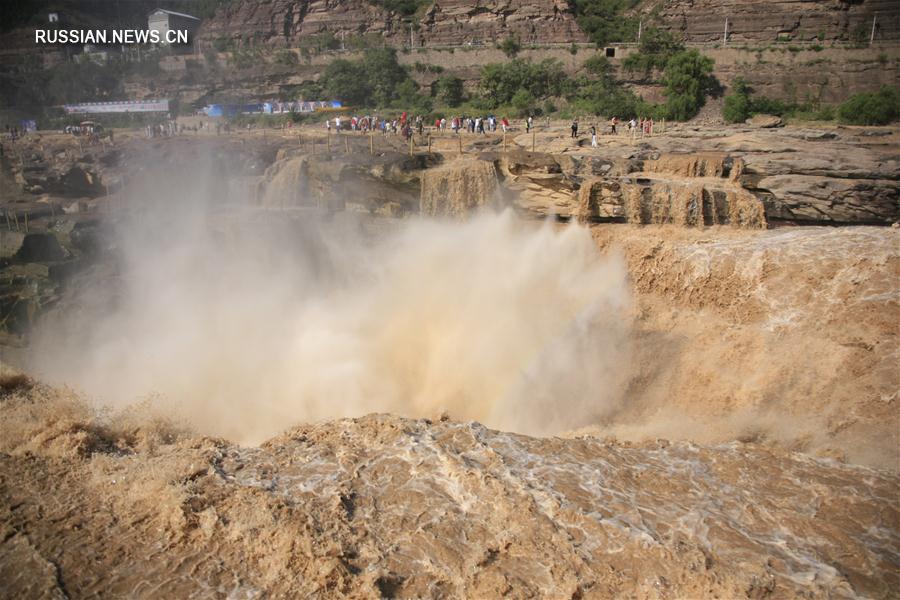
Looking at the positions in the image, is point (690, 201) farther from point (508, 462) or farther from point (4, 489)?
point (4, 489)

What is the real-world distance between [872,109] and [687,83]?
23.6 ft

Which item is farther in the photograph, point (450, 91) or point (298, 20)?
point (298, 20)

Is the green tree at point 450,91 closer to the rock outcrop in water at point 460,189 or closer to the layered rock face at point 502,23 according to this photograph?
the layered rock face at point 502,23

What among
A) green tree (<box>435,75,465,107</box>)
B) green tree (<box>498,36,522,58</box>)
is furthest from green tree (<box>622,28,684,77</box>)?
green tree (<box>435,75,465,107</box>)

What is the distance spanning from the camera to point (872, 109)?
20281 mm

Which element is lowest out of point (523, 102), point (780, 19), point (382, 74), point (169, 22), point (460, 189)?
point (460, 189)

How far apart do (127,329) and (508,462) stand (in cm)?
1007

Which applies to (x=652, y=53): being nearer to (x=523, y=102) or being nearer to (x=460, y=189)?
(x=523, y=102)

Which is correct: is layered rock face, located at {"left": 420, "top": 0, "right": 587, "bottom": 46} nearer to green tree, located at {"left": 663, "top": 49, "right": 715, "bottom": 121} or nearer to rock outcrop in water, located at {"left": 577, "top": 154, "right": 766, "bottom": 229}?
green tree, located at {"left": 663, "top": 49, "right": 715, "bottom": 121}

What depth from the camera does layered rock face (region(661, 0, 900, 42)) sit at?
27.7m

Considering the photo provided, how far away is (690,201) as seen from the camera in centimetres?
1184

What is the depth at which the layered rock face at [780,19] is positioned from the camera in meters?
27.7

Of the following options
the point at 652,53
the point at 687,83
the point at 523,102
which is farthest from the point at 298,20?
the point at 687,83

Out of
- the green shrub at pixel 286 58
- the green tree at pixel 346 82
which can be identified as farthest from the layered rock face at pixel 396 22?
the green tree at pixel 346 82
